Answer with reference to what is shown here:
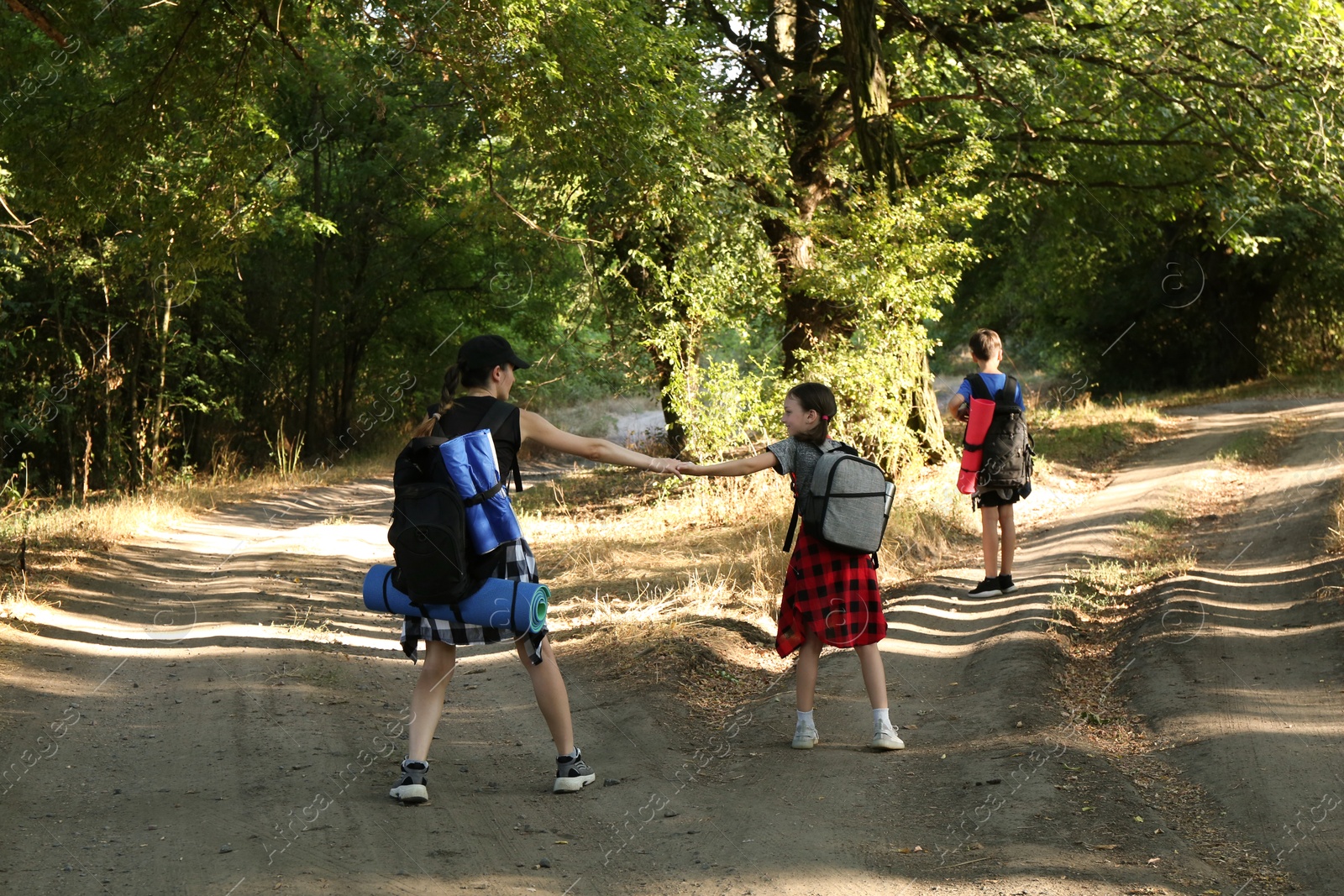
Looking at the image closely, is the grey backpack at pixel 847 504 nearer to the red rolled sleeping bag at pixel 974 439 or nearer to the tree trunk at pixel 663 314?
the red rolled sleeping bag at pixel 974 439

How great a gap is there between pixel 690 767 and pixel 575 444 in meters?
1.71

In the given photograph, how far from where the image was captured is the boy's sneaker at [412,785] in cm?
483

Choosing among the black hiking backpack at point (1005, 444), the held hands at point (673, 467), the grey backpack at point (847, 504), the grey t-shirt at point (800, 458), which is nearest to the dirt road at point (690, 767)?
the black hiking backpack at point (1005, 444)

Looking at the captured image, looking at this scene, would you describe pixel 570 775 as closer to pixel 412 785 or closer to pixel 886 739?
pixel 412 785

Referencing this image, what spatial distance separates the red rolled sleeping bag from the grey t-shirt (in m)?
3.09

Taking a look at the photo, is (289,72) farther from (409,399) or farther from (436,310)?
(409,399)

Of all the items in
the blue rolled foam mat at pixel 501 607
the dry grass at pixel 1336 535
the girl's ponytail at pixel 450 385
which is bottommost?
the dry grass at pixel 1336 535

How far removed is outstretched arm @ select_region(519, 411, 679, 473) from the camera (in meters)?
4.91

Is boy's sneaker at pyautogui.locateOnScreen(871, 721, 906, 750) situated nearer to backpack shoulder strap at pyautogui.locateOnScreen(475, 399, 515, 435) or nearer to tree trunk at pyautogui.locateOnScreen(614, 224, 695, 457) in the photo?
backpack shoulder strap at pyautogui.locateOnScreen(475, 399, 515, 435)

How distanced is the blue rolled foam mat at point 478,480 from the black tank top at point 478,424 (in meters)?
0.05

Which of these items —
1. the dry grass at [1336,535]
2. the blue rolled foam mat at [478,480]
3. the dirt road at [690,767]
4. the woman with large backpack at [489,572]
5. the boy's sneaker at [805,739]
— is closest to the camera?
the dirt road at [690,767]

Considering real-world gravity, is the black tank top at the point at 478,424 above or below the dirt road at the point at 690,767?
above

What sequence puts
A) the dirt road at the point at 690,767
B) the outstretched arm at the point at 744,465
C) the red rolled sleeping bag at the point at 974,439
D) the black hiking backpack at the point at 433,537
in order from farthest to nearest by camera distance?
1. the red rolled sleeping bag at the point at 974,439
2. the outstretched arm at the point at 744,465
3. the black hiking backpack at the point at 433,537
4. the dirt road at the point at 690,767

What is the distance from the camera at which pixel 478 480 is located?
4711mm
